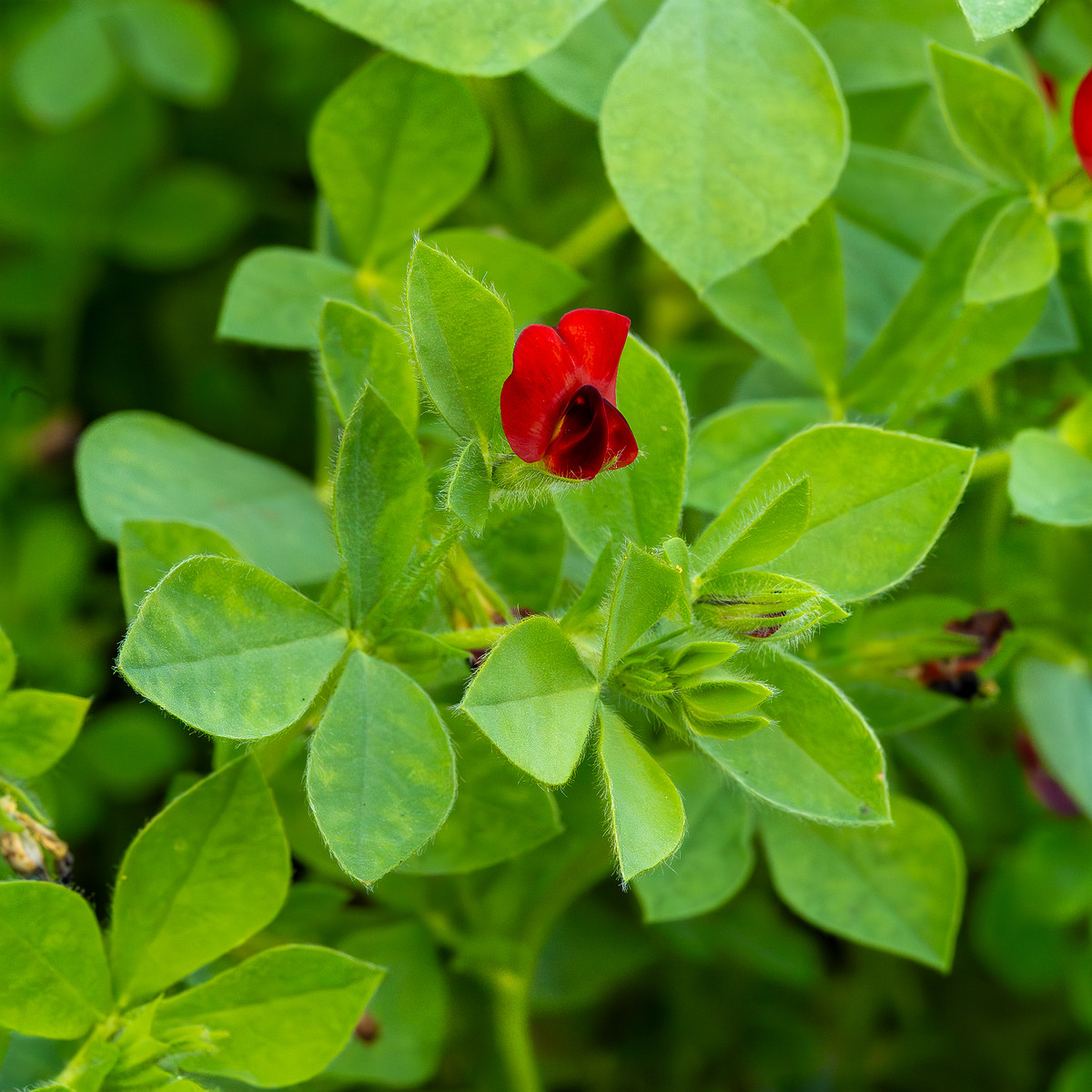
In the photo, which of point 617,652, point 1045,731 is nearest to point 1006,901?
point 1045,731

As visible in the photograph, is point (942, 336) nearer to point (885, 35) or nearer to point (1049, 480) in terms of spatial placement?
point (1049, 480)

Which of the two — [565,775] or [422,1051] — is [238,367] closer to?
[422,1051]

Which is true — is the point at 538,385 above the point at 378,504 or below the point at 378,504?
above

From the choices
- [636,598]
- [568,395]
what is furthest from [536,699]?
[568,395]

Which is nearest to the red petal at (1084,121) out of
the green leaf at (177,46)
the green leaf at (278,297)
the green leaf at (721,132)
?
the green leaf at (721,132)

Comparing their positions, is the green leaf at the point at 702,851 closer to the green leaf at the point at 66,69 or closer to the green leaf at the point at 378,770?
the green leaf at the point at 378,770

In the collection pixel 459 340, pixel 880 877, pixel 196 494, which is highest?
pixel 459 340
